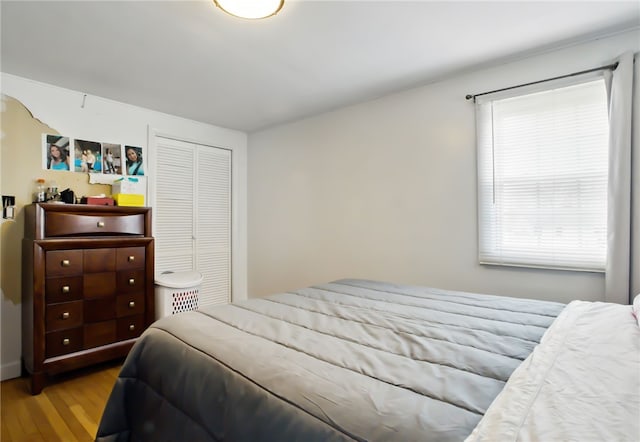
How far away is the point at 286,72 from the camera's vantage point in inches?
105

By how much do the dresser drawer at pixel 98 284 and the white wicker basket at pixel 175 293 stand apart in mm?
419

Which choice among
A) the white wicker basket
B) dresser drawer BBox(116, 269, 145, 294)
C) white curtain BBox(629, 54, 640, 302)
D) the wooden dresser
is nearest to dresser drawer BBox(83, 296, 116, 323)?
the wooden dresser

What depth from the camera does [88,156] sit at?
10.1 feet

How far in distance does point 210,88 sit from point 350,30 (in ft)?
4.85

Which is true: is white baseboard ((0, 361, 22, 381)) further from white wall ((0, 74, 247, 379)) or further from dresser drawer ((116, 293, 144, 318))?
dresser drawer ((116, 293, 144, 318))

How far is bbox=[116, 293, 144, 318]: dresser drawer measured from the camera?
2798 mm

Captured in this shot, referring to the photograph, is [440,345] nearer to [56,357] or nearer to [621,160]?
[621,160]

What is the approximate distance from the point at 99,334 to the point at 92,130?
1.85m

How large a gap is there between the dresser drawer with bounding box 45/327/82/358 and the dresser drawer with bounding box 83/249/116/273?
1.52ft

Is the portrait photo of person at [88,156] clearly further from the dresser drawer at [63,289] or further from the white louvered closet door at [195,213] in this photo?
the dresser drawer at [63,289]

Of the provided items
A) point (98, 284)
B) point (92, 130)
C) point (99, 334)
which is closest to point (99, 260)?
point (98, 284)

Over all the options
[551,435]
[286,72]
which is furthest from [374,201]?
[551,435]

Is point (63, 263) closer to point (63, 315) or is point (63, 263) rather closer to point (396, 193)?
point (63, 315)

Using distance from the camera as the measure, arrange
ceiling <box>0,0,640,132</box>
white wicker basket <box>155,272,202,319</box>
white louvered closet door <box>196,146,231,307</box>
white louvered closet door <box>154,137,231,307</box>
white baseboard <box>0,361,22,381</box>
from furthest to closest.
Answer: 1. white louvered closet door <box>196,146,231,307</box>
2. white louvered closet door <box>154,137,231,307</box>
3. white wicker basket <box>155,272,202,319</box>
4. white baseboard <box>0,361,22,381</box>
5. ceiling <box>0,0,640,132</box>
